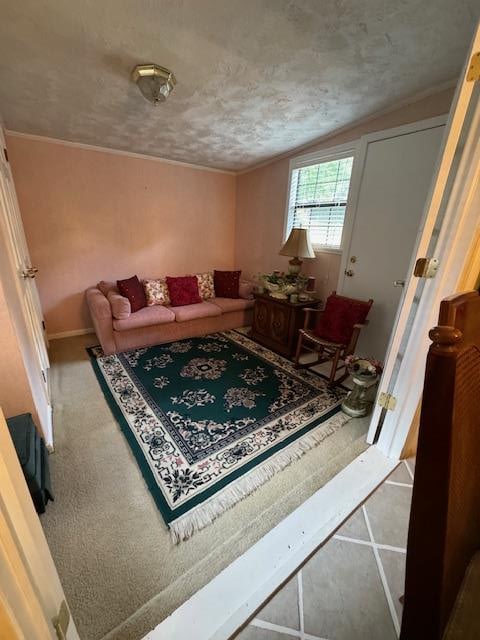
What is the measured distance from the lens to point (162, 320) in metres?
3.00

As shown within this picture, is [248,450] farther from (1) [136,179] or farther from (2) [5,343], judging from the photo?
(1) [136,179]

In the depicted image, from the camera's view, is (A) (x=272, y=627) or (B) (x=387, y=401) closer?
(A) (x=272, y=627)

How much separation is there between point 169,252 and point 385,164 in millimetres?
2803

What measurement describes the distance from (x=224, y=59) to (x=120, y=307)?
87.4 inches

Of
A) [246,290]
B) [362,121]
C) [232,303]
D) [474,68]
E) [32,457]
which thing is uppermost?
[362,121]

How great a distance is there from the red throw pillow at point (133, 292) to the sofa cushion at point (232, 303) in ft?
3.08

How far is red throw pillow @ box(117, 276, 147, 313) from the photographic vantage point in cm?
307

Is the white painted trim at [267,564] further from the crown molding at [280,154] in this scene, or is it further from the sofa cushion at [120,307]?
the crown molding at [280,154]

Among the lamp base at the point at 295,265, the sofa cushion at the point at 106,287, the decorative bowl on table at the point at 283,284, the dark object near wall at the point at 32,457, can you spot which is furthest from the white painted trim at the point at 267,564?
the sofa cushion at the point at 106,287

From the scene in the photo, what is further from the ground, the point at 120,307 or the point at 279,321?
the point at 120,307

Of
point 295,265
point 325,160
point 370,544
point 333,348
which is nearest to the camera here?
point 370,544

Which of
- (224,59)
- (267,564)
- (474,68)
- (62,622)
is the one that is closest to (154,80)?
(224,59)

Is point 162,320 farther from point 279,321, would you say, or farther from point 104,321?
point 279,321

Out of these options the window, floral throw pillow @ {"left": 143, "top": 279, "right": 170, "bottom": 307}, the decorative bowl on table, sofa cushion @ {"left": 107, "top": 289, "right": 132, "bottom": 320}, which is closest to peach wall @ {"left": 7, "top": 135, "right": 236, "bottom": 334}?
floral throw pillow @ {"left": 143, "top": 279, "right": 170, "bottom": 307}
